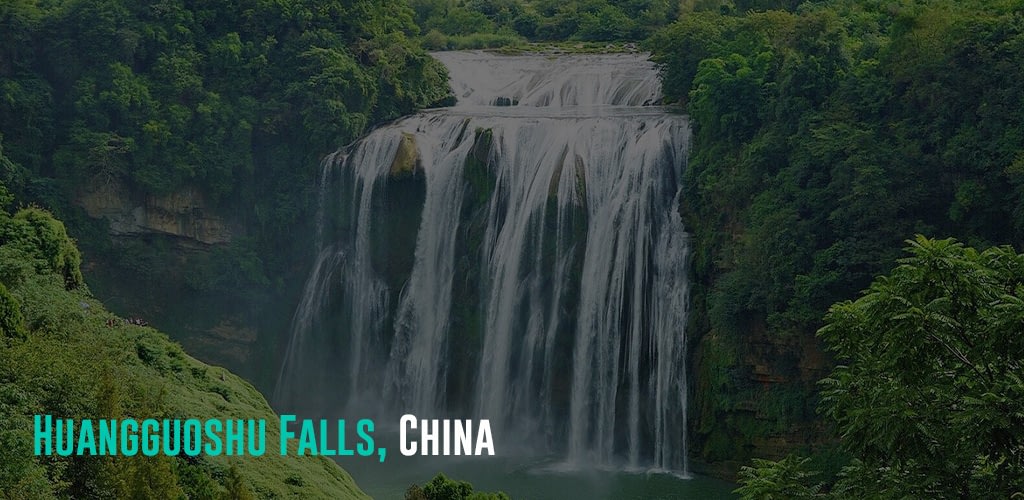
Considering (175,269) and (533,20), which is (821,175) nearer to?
(175,269)

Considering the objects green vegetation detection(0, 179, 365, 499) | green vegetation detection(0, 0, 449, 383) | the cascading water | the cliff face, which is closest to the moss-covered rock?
the cascading water

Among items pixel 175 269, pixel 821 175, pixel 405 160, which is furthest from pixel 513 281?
pixel 175 269

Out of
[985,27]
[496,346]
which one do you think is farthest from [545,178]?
[985,27]

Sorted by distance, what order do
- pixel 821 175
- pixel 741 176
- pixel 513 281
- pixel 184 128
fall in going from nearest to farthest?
1. pixel 821 175
2. pixel 741 176
3. pixel 513 281
4. pixel 184 128

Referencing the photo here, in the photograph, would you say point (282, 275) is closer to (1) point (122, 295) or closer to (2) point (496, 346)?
(1) point (122, 295)

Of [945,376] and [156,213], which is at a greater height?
[156,213]

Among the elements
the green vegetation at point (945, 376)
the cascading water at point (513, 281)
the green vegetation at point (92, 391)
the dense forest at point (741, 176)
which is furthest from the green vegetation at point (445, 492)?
the cascading water at point (513, 281)

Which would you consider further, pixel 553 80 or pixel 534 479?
pixel 553 80
